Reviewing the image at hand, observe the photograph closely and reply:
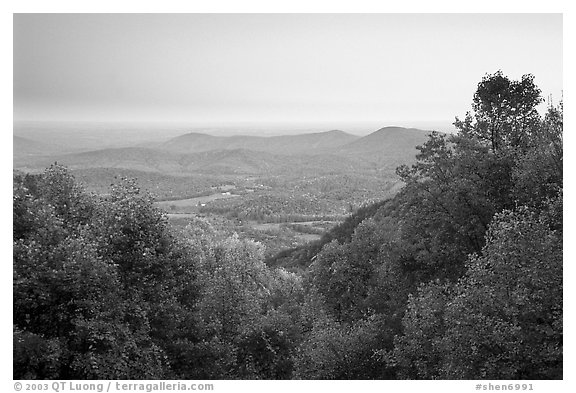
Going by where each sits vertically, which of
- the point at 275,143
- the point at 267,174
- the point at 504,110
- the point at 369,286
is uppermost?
the point at 275,143

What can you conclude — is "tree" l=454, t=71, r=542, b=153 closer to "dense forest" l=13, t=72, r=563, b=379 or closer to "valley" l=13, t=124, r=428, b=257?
"dense forest" l=13, t=72, r=563, b=379

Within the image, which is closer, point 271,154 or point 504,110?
point 504,110

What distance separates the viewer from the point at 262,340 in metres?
16.7

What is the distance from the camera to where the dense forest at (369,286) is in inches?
468

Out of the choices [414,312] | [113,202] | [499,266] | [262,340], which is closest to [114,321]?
[113,202]

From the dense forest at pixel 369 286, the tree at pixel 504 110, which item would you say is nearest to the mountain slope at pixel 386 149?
the tree at pixel 504 110

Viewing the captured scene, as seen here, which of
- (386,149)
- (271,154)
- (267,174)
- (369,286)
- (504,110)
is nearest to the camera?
(504,110)

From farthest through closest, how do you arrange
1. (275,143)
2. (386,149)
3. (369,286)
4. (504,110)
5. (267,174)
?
(275,143) < (267,174) < (386,149) < (369,286) < (504,110)

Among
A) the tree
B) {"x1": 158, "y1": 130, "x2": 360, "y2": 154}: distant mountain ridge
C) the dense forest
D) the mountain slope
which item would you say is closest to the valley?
the mountain slope

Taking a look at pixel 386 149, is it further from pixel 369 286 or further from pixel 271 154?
pixel 369 286

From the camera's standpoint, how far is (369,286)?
834 inches

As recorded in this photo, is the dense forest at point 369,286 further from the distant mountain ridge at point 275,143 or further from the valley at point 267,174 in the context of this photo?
the distant mountain ridge at point 275,143

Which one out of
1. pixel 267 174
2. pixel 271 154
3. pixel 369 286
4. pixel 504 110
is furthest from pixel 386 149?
pixel 504 110
